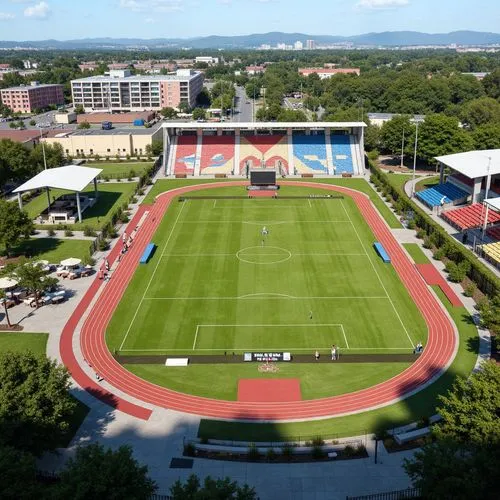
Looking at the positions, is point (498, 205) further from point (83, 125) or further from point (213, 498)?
point (83, 125)

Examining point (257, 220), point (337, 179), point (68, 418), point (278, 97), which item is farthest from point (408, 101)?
point (68, 418)

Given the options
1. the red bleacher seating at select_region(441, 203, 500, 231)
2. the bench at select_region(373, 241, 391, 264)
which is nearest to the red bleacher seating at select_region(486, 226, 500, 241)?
the red bleacher seating at select_region(441, 203, 500, 231)

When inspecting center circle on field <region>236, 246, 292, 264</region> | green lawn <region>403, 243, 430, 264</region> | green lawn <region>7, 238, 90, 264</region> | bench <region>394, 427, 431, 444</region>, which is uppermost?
bench <region>394, 427, 431, 444</region>

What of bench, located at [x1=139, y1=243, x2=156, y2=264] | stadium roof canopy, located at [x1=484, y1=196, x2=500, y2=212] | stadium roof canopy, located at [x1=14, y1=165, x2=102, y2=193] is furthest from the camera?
stadium roof canopy, located at [x1=14, y1=165, x2=102, y2=193]

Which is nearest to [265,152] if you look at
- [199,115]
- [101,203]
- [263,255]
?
[101,203]

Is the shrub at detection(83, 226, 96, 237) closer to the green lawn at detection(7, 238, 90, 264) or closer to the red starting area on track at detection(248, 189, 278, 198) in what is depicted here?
the green lawn at detection(7, 238, 90, 264)

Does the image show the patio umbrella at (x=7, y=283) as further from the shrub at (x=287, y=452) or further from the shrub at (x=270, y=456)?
the shrub at (x=287, y=452)

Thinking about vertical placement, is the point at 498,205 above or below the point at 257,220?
above
